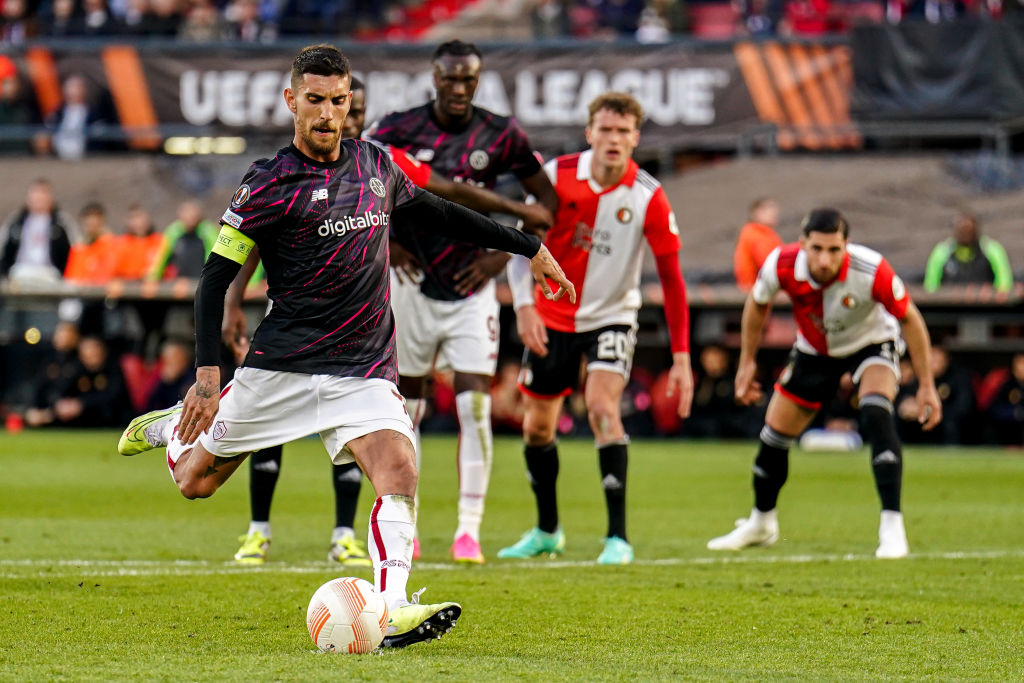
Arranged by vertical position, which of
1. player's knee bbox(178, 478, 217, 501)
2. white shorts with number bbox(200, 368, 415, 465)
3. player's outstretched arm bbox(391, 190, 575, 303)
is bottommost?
player's knee bbox(178, 478, 217, 501)

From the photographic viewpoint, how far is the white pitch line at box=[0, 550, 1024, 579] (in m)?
7.26

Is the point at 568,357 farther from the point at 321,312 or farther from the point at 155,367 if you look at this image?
the point at 155,367

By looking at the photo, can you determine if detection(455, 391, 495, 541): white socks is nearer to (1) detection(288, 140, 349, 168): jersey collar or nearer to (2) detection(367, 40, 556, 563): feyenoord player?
(2) detection(367, 40, 556, 563): feyenoord player


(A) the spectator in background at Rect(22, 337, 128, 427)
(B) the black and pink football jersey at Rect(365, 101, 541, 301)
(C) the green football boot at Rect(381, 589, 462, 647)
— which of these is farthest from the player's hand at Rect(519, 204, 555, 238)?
(A) the spectator in background at Rect(22, 337, 128, 427)

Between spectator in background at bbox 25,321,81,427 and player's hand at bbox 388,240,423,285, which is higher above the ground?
player's hand at bbox 388,240,423,285

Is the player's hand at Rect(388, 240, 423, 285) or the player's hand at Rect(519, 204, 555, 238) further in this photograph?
the player's hand at Rect(388, 240, 423, 285)

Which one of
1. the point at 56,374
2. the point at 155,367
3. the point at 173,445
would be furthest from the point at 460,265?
the point at 56,374

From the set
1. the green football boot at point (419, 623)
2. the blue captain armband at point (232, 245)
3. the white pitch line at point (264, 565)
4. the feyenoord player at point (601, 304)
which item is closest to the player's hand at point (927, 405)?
the white pitch line at point (264, 565)

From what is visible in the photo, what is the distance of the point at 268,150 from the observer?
2288cm

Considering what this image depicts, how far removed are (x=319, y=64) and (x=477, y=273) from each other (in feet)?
9.48

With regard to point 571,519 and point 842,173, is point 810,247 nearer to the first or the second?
point 571,519

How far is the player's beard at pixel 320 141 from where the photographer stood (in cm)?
562

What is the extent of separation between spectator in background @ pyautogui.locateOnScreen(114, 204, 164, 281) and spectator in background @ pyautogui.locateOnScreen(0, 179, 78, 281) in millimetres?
753

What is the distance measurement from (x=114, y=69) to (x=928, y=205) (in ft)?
40.1
